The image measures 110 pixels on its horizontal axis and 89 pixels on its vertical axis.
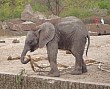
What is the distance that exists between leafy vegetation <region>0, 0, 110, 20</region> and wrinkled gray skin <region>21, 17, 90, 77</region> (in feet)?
56.9

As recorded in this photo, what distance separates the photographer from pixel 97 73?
27.8ft

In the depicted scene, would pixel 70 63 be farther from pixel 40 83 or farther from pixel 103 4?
pixel 103 4

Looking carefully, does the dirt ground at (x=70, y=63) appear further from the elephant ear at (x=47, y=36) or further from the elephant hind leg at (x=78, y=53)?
the elephant ear at (x=47, y=36)

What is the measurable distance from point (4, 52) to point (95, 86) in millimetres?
6662

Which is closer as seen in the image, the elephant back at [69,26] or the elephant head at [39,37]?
the elephant head at [39,37]

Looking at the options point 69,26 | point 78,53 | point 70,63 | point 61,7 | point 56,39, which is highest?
point 69,26

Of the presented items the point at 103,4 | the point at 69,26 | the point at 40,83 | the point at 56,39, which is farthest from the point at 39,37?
the point at 103,4

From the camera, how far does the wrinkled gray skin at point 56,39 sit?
7852 millimetres

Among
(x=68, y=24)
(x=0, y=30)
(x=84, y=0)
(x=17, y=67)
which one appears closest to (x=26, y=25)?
(x=0, y=30)

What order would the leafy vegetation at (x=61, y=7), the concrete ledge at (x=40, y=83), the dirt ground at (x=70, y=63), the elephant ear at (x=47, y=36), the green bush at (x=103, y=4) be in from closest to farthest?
the concrete ledge at (x=40, y=83)
the elephant ear at (x=47, y=36)
the dirt ground at (x=70, y=63)
the leafy vegetation at (x=61, y=7)
the green bush at (x=103, y=4)

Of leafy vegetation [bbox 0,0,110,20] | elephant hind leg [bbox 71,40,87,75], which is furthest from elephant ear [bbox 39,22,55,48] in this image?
leafy vegetation [bbox 0,0,110,20]

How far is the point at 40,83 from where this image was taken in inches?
291

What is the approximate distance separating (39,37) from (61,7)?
24545mm

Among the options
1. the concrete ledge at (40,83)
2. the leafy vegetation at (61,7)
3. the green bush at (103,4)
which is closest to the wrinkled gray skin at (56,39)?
the concrete ledge at (40,83)
